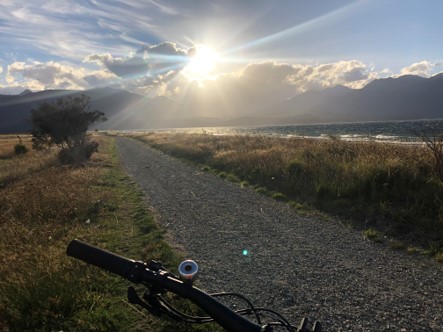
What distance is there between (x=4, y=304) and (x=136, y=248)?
134 inches

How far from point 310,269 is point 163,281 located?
5338 mm

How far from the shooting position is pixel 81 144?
3384 centimetres

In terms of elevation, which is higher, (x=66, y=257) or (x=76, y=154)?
(x=66, y=257)

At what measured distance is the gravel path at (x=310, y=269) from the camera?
5195 millimetres

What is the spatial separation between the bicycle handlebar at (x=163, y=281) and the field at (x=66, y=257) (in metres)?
3.04

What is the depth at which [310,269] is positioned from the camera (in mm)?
6895

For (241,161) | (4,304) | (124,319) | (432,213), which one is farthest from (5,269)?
(241,161)

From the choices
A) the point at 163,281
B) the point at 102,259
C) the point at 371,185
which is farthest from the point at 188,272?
the point at 371,185

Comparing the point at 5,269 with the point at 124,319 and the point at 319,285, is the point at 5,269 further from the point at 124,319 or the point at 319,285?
the point at 319,285

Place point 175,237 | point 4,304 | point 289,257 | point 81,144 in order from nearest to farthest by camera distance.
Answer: point 4,304
point 289,257
point 175,237
point 81,144

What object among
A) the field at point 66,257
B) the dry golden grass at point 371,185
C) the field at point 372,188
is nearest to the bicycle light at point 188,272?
the field at point 66,257

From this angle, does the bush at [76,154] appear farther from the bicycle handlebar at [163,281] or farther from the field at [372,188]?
the bicycle handlebar at [163,281]

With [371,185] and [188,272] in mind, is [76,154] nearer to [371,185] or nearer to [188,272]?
[371,185]

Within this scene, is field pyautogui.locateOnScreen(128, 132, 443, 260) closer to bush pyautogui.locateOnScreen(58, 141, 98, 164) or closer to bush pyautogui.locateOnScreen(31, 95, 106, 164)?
bush pyautogui.locateOnScreen(58, 141, 98, 164)
